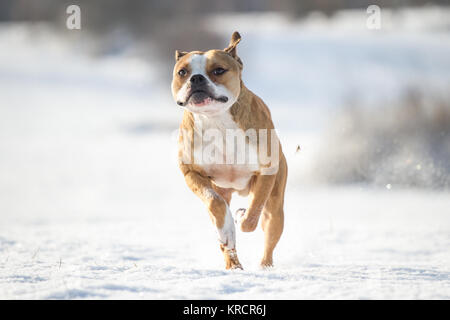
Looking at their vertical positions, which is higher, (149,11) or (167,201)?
(149,11)

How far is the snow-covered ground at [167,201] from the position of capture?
301cm

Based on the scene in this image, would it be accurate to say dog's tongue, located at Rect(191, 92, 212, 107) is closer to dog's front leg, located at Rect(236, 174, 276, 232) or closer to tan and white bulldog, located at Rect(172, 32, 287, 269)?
tan and white bulldog, located at Rect(172, 32, 287, 269)

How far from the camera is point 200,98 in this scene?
127 inches

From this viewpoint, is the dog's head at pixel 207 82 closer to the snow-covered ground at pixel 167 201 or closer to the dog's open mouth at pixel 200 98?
the dog's open mouth at pixel 200 98

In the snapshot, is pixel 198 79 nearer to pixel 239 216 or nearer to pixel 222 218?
pixel 222 218

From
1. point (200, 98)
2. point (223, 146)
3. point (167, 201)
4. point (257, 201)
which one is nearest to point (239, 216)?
point (257, 201)

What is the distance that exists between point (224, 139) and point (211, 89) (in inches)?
15.0

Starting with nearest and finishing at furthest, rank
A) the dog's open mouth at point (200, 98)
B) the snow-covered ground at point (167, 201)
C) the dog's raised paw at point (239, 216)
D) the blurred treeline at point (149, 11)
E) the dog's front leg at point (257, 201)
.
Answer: the snow-covered ground at point (167, 201), the dog's open mouth at point (200, 98), the dog's front leg at point (257, 201), the dog's raised paw at point (239, 216), the blurred treeline at point (149, 11)

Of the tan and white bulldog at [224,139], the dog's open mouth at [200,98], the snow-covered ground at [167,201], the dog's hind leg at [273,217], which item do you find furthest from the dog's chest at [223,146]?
the snow-covered ground at [167,201]

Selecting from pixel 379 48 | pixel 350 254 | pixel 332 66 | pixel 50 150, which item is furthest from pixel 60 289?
pixel 379 48

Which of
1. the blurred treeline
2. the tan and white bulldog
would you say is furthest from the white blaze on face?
the blurred treeline

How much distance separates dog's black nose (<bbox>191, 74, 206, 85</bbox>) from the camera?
10.6ft

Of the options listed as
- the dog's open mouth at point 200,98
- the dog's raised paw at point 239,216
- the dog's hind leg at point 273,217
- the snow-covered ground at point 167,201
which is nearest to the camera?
the snow-covered ground at point 167,201

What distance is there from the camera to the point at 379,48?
2423 centimetres
